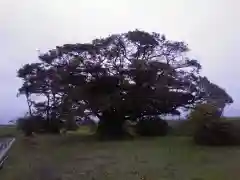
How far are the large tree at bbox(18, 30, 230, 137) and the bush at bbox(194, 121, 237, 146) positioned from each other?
7.75 metres

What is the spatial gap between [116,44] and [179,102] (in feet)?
22.2

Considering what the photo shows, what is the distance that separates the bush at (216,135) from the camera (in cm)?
2867

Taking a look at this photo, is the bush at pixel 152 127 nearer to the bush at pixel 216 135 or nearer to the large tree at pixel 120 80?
the large tree at pixel 120 80

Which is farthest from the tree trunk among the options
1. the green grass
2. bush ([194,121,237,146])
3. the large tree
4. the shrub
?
the green grass

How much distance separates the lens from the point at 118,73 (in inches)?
1457

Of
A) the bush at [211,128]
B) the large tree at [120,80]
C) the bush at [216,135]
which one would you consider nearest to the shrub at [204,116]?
the bush at [211,128]

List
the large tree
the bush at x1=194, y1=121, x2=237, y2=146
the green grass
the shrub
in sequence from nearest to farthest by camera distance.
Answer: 1. the green grass
2. the bush at x1=194, y1=121, x2=237, y2=146
3. the shrub
4. the large tree

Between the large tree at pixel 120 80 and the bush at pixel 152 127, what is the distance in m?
0.56

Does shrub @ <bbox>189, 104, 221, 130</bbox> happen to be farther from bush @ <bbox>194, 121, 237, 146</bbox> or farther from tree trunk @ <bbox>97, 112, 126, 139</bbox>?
tree trunk @ <bbox>97, 112, 126, 139</bbox>

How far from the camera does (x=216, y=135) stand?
28953 mm

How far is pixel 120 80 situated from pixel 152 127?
188 inches

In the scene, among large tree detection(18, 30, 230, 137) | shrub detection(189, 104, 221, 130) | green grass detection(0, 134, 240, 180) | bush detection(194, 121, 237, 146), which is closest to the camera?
green grass detection(0, 134, 240, 180)

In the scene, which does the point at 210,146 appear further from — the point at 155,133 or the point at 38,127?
the point at 38,127

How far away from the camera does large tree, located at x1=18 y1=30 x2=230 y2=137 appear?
119 feet
